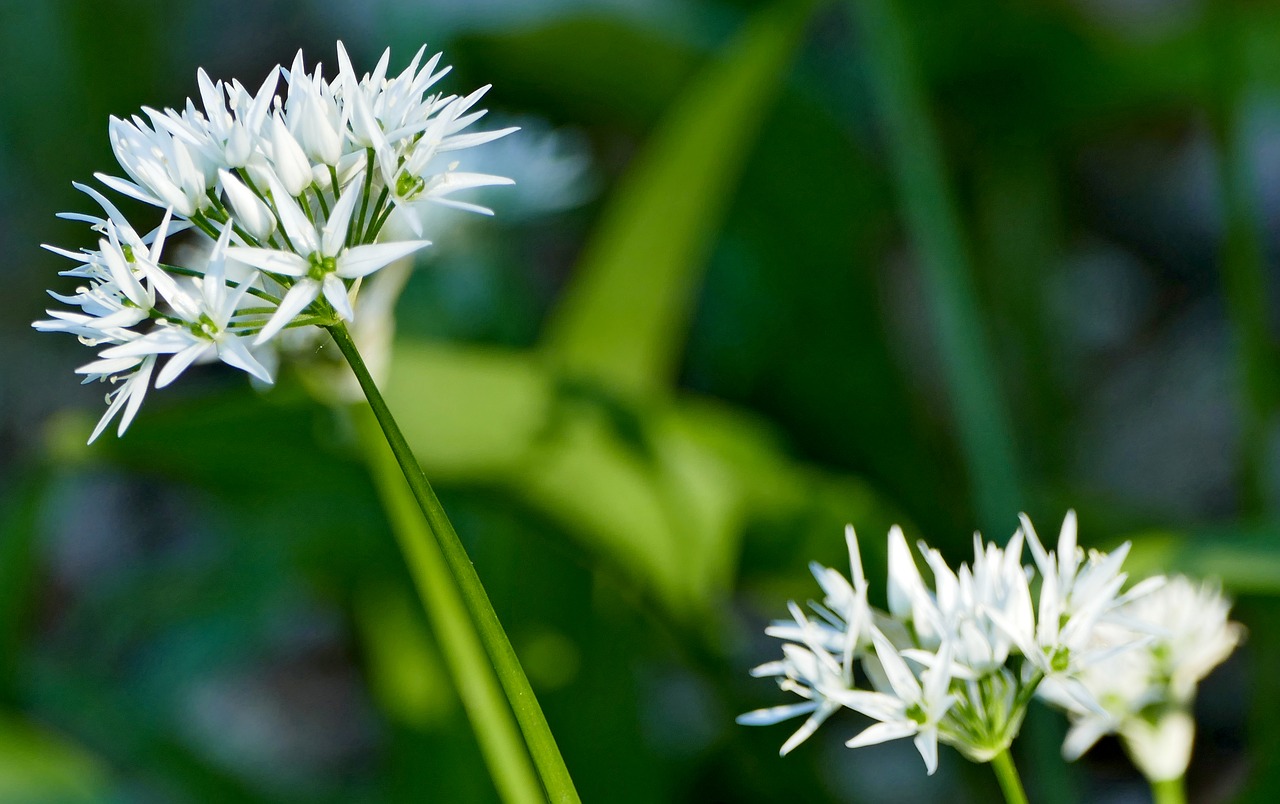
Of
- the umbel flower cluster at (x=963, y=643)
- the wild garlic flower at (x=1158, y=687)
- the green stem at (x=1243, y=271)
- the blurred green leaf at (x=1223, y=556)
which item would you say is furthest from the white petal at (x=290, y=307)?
the green stem at (x=1243, y=271)

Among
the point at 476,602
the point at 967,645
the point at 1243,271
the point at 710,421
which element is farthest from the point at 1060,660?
the point at 1243,271

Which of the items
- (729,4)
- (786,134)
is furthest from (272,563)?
(729,4)

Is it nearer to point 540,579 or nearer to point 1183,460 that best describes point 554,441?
point 540,579

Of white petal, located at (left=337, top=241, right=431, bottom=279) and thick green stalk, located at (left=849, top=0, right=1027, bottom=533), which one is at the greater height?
thick green stalk, located at (left=849, top=0, right=1027, bottom=533)

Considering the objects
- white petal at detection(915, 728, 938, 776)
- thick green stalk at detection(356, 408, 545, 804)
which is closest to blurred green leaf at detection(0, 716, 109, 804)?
thick green stalk at detection(356, 408, 545, 804)

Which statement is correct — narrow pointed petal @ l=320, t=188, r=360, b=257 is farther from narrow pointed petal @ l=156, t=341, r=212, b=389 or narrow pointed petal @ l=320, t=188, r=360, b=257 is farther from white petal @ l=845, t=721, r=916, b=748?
white petal @ l=845, t=721, r=916, b=748

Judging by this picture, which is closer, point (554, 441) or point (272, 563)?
point (554, 441)
